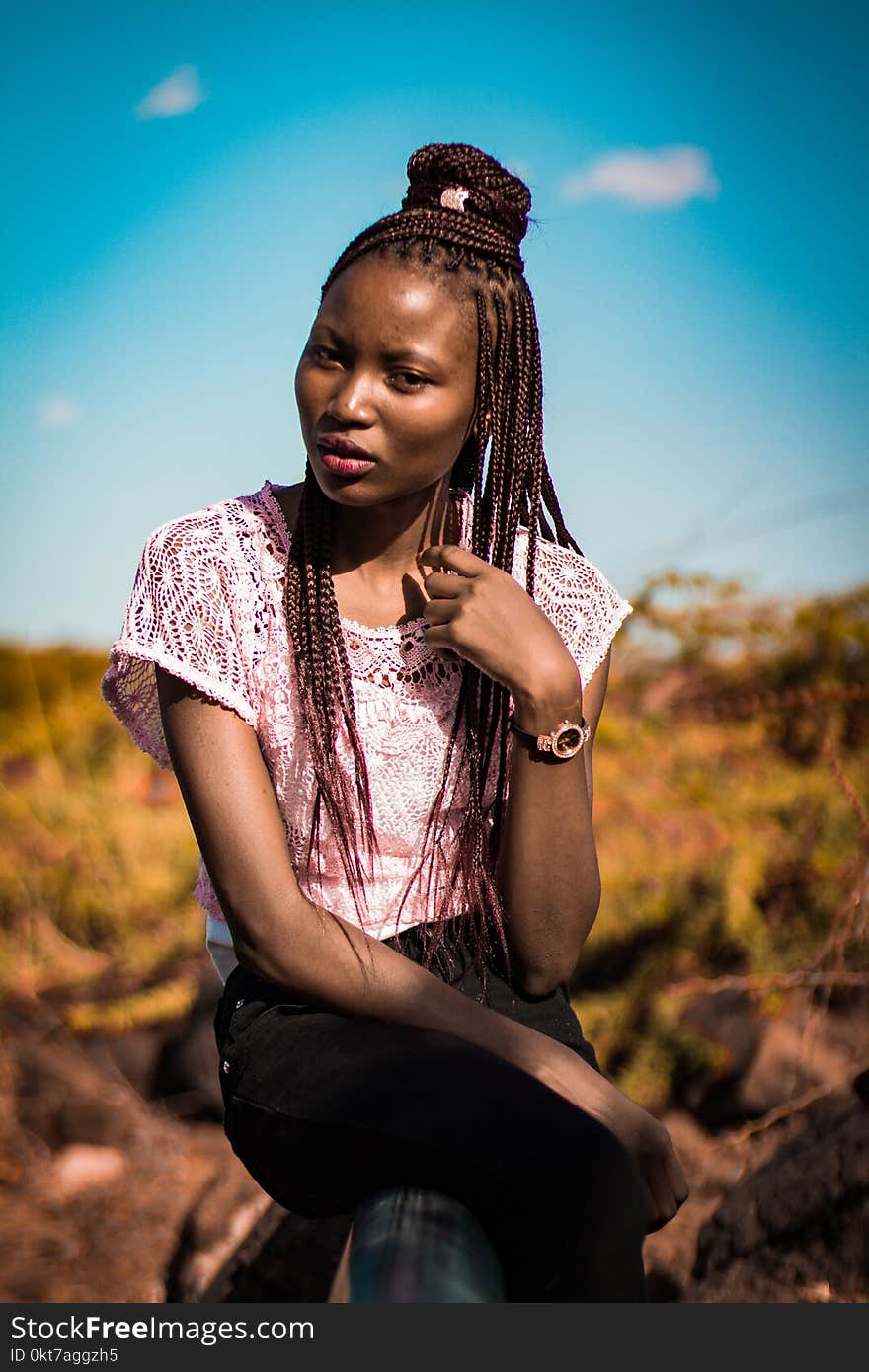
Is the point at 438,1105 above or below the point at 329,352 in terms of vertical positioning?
below

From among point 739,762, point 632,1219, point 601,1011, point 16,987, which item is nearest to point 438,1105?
point 632,1219

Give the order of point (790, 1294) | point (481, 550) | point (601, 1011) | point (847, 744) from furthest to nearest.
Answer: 1. point (847, 744)
2. point (601, 1011)
3. point (790, 1294)
4. point (481, 550)

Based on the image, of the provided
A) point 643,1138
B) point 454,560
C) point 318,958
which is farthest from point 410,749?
point 643,1138

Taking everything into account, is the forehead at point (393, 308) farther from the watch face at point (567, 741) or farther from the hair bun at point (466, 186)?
the watch face at point (567, 741)

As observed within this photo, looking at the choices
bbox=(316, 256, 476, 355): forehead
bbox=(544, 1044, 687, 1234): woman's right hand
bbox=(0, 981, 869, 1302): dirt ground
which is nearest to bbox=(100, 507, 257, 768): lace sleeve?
bbox=(316, 256, 476, 355): forehead

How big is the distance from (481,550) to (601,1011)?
235 cm

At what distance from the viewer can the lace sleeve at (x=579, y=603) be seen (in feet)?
7.82

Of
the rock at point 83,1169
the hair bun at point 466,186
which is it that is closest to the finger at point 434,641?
the hair bun at point 466,186

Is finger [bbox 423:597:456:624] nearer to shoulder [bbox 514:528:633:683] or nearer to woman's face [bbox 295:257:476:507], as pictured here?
woman's face [bbox 295:257:476:507]

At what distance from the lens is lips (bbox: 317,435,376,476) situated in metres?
2.00

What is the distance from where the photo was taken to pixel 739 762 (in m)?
5.11

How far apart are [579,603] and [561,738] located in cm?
46

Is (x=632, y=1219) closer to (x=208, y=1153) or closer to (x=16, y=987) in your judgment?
(x=208, y=1153)

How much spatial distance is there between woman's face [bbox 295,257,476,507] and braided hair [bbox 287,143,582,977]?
66mm
